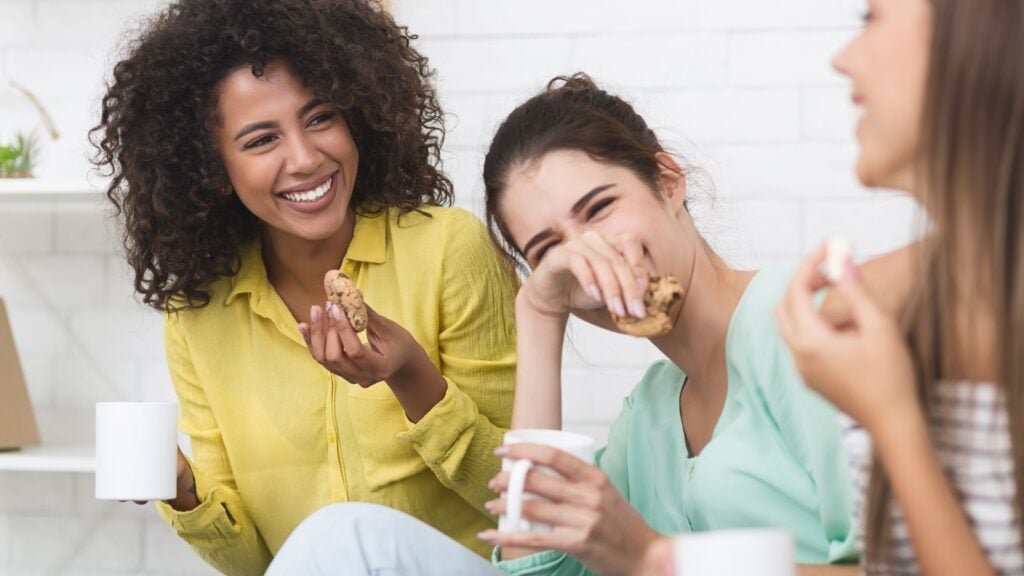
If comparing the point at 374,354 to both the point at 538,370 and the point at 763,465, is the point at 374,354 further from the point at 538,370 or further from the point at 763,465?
the point at 763,465

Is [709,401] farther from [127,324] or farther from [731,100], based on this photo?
[127,324]

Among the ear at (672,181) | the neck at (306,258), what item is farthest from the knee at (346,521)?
the neck at (306,258)

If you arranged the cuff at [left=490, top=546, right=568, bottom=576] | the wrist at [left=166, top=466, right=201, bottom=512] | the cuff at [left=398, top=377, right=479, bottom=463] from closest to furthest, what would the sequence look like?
the cuff at [left=490, top=546, right=568, bottom=576], the cuff at [left=398, top=377, right=479, bottom=463], the wrist at [left=166, top=466, right=201, bottom=512]

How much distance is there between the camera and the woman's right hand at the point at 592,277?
4.57 feet

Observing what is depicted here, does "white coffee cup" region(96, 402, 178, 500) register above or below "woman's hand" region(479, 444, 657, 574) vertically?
below

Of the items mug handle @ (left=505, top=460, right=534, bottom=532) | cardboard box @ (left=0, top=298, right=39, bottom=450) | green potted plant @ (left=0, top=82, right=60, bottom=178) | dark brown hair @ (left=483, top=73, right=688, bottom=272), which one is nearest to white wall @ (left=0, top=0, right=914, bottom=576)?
green potted plant @ (left=0, top=82, right=60, bottom=178)

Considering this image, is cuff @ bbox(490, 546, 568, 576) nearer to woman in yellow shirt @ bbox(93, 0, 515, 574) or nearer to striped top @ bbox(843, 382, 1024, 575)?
woman in yellow shirt @ bbox(93, 0, 515, 574)

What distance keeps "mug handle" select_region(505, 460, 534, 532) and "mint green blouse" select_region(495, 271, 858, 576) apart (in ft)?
1.10

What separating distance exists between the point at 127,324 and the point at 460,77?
984 mm

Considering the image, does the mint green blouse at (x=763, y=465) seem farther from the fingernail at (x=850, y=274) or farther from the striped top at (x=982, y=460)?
the fingernail at (x=850, y=274)

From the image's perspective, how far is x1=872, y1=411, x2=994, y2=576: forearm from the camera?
3.14 feet

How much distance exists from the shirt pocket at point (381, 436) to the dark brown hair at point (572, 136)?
44 cm

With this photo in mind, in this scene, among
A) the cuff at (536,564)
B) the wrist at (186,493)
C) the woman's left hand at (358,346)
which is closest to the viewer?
the cuff at (536,564)

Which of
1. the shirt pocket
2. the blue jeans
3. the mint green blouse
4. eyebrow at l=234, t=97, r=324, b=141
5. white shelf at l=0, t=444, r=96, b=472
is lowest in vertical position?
white shelf at l=0, t=444, r=96, b=472
